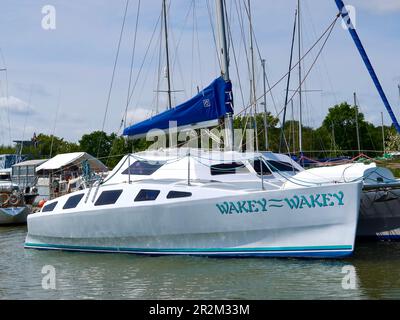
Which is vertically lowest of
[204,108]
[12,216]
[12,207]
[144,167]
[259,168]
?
[12,216]

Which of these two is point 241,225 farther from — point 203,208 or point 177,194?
point 177,194

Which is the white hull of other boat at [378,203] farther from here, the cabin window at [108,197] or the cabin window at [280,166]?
the cabin window at [108,197]

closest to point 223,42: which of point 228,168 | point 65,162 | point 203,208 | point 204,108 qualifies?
point 204,108

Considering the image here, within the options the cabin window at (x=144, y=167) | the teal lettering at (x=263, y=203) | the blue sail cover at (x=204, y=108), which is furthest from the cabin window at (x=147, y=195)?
the teal lettering at (x=263, y=203)

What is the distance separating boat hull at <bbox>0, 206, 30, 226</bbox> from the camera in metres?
26.0

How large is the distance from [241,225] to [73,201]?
5080mm

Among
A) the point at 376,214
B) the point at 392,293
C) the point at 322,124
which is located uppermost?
the point at 322,124

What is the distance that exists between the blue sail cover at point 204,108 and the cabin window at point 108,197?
2.30 meters

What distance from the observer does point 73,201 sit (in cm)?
1617
